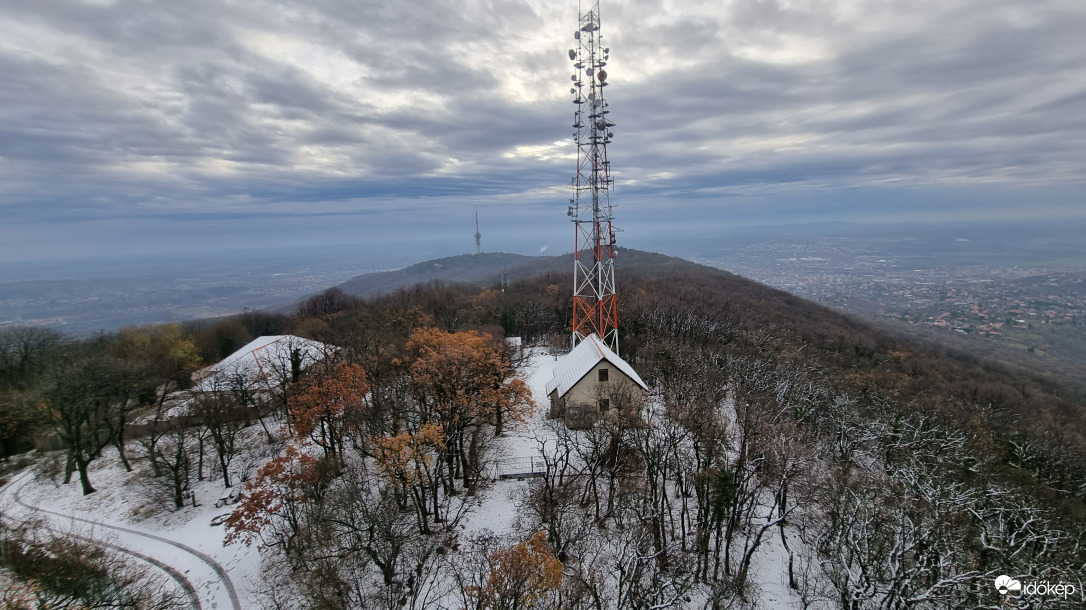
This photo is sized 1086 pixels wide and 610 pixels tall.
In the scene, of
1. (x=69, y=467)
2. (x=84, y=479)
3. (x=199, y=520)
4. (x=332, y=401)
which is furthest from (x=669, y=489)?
(x=69, y=467)

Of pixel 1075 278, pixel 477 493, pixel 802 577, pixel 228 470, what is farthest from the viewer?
pixel 1075 278

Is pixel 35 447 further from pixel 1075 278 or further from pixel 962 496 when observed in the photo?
pixel 1075 278

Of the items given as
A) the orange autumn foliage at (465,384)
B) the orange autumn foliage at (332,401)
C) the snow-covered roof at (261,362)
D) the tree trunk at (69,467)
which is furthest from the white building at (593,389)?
the tree trunk at (69,467)

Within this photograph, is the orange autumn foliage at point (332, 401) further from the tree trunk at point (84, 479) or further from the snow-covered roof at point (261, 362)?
the tree trunk at point (84, 479)

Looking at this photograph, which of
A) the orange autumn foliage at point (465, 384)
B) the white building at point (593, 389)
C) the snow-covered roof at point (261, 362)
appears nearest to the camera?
the orange autumn foliage at point (465, 384)

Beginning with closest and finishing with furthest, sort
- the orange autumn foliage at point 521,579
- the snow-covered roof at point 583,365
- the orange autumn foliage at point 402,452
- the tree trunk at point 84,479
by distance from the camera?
the orange autumn foliage at point 521,579 → the orange autumn foliage at point 402,452 → the tree trunk at point 84,479 → the snow-covered roof at point 583,365

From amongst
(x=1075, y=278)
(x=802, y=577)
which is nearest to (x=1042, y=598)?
(x=802, y=577)

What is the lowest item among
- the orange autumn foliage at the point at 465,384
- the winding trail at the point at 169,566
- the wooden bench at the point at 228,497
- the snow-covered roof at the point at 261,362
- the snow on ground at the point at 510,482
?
the winding trail at the point at 169,566

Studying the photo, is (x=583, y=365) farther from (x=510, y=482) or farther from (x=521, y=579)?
(x=521, y=579)
